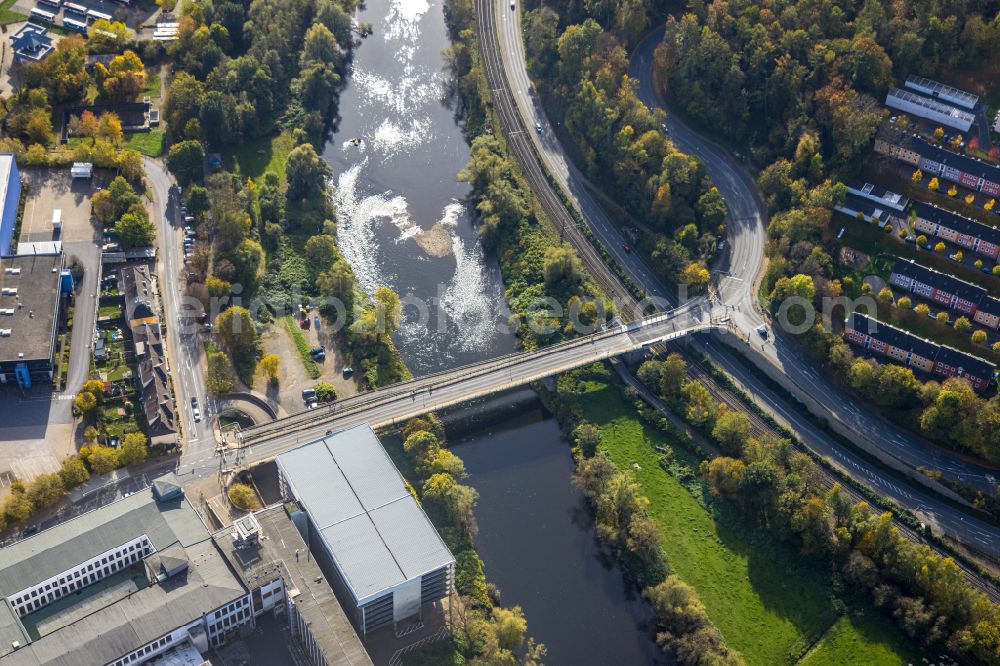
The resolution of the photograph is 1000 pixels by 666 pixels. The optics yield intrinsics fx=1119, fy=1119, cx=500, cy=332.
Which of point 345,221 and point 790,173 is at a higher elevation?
point 345,221

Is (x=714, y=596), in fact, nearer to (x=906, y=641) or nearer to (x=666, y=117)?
(x=906, y=641)

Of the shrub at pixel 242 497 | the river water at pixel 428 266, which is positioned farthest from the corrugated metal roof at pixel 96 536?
the river water at pixel 428 266

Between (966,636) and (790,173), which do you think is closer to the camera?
(966,636)

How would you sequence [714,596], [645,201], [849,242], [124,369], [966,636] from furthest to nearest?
[645,201], [849,242], [124,369], [714,596], [966,636]

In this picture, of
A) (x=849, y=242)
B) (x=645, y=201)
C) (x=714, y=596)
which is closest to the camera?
(x=714, y=596)

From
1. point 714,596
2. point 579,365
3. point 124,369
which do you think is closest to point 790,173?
point 579,365

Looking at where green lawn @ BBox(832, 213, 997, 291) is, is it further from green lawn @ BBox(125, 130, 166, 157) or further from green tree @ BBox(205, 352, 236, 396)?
green lawn @ BBox(125, 130, 166, 157)
